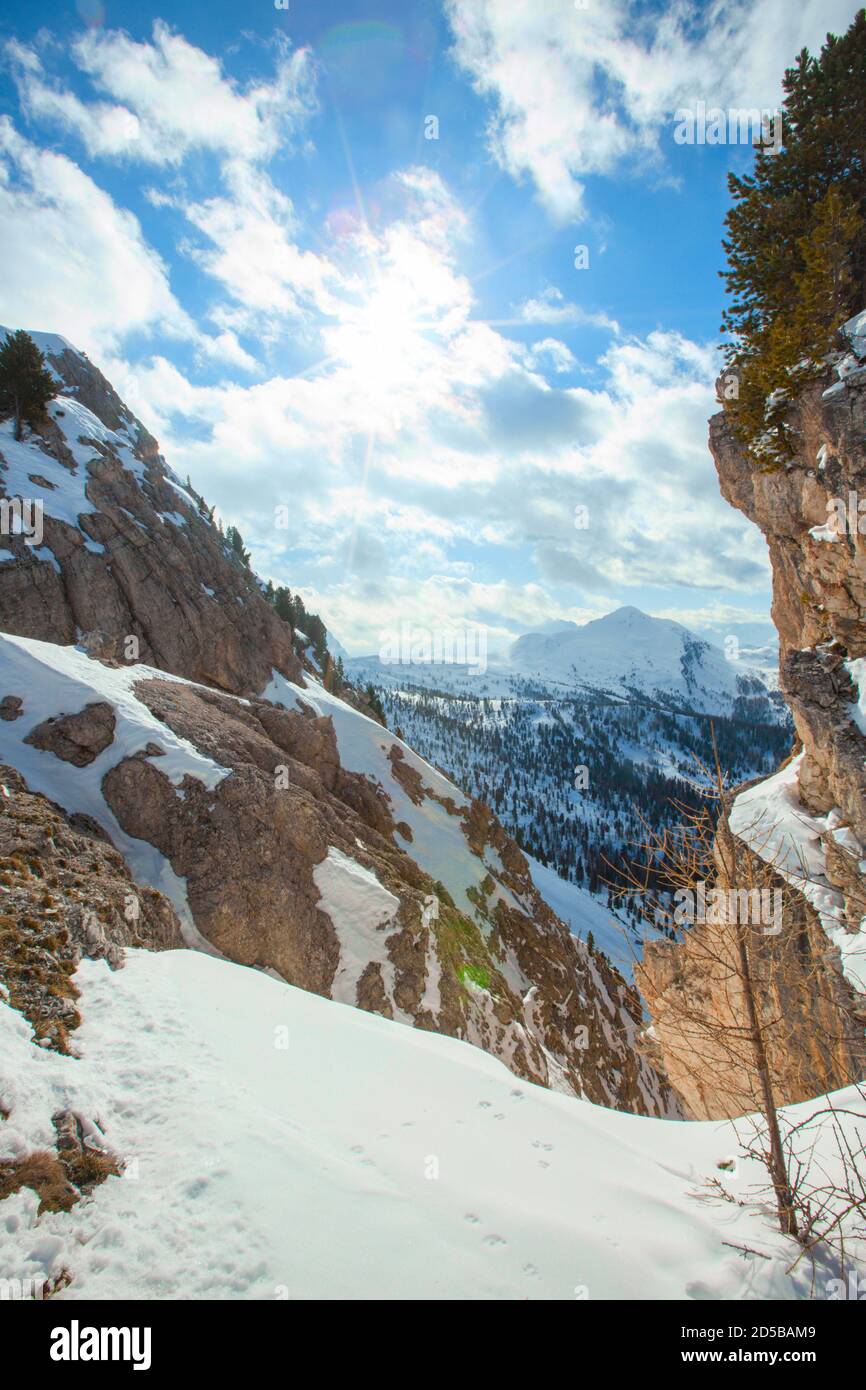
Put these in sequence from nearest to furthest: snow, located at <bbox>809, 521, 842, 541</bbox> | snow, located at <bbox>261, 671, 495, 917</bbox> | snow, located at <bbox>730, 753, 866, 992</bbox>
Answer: snow, located at <bbox>730, 753, 866, 992</bbox> < snow, located at <bbox>809, 521, 842, 541</bbox> < snow, located at <bbox>261, 671, 495, 917</bbox>

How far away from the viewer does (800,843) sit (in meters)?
15.1

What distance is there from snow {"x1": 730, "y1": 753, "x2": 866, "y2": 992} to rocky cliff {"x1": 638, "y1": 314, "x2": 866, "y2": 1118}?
44mm

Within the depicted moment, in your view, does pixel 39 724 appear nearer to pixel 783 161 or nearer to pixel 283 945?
pixel 283 945

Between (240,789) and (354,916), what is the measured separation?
7457mm

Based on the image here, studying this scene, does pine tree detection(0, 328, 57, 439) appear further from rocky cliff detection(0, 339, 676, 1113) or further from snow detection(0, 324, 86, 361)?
snow detection(0, 324, 86, 361)

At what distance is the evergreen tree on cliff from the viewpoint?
1773 cm

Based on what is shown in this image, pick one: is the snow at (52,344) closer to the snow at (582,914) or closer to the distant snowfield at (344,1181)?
the distant snowfield at (344,1181)

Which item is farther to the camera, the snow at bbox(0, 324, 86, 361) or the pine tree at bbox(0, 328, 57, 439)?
the snow at bbox(0, 324, 86, 361)

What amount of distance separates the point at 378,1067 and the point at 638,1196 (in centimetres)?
469

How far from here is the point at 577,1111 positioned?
8727mm

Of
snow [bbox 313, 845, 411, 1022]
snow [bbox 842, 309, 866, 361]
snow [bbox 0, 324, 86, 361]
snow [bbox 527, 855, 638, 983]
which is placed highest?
snow [bbox 0, 324, 86, 361]

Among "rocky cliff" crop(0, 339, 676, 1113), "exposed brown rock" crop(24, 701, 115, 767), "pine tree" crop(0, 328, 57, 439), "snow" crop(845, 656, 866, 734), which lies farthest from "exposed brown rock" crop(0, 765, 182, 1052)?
"pine tree" crop(0, 328, 57, 439)

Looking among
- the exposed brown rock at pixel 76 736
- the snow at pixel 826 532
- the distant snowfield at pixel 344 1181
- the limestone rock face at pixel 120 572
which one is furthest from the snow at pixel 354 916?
the snow at pixel 826 532
